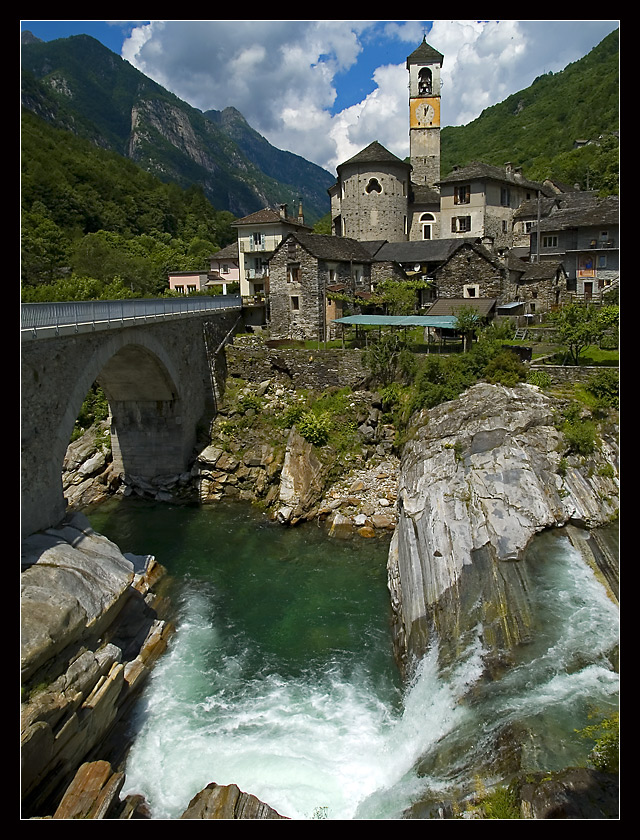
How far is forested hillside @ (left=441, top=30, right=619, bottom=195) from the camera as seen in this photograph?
71875mm

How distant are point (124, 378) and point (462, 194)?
3398 cm

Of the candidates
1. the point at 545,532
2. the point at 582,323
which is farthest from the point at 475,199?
the point at 545,532

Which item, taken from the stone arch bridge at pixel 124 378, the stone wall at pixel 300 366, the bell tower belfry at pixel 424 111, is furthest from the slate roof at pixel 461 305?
the bell tower belfry at pixel 424 111

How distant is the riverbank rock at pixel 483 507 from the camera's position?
49.6ft

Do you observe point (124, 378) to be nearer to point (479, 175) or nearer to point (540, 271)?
point (540, 271)


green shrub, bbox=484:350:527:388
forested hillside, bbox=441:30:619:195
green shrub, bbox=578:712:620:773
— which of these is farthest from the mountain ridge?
green shrub, bbox=578:712:620:773

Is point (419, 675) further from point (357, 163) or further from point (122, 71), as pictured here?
point (122, 71)

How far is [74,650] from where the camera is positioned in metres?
13.1

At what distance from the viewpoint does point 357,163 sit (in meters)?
47.6

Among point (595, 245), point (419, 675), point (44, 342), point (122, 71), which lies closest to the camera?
point (419, 675)

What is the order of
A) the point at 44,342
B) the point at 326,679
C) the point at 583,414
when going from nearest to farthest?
the point at 326,679 → the point at 44,342 → the point at 583,414

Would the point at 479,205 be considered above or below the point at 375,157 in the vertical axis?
below

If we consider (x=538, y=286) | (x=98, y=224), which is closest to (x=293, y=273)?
(x=538, y=286)

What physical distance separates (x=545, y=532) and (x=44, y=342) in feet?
55.0
